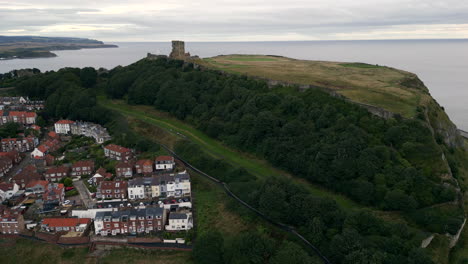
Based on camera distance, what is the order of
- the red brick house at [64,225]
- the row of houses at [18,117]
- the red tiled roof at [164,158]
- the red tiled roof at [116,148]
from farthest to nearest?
the row of houses at [18,117] → the red tiled roof at [116,148] → the red tiled roof at [164,158] → the red brick house at [64,225]

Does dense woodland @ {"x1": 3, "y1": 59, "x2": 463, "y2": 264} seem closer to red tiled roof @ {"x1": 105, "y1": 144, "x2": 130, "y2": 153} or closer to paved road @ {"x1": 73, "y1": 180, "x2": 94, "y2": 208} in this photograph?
red tiled roof @ {"x1": 105, "y1": 144, "x2": 130, "y2": 153}

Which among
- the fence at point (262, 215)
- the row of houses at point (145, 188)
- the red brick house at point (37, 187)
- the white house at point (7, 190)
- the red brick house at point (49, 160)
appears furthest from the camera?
the red brick house at point (49, 160)

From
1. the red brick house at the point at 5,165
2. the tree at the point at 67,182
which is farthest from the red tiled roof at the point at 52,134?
the tree at the point at 67,182

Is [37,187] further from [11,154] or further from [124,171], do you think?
[11,154]

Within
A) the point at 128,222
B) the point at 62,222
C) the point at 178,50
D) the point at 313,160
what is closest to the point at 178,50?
the point at 178,50

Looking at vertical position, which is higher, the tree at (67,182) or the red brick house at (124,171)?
the red brick house at (124,171)

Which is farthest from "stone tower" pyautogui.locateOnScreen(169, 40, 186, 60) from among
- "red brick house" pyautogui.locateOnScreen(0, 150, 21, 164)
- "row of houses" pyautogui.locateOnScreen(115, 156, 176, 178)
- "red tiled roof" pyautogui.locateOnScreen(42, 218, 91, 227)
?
"red tiled roof" pyautogui.locateOnScreen(42, 218, 91, 227)

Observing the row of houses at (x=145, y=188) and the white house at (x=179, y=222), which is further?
the row of houses at (x=145, y=188)

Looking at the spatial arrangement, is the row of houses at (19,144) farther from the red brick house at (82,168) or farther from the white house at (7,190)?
the white house at (7,190)

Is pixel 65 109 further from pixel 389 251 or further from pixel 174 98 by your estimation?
A: pixel 389 251
